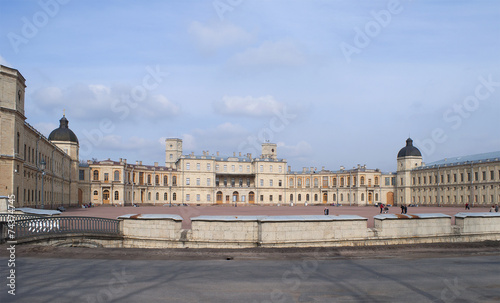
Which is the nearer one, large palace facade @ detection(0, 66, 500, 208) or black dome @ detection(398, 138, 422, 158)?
large palace facade @ detection(0, 66, 500, 208)

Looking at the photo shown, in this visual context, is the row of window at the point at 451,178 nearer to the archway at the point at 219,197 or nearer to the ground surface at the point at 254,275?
the archway at the point at 219,197

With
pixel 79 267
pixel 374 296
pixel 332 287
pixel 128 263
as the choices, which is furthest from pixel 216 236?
pixel 374 296

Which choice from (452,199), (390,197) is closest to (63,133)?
(452,199)

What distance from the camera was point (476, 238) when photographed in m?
19.4

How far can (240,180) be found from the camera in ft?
366

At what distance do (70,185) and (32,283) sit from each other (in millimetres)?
64918

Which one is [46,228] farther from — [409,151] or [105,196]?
[409,151]

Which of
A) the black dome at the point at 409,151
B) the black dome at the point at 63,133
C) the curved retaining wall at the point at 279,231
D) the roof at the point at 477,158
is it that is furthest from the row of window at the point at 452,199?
the black dome at the point at 63,133

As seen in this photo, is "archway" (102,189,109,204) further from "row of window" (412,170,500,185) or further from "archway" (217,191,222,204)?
"row of window" (412,170,500,185)

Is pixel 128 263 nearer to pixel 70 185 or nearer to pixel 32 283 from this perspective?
pixel 32 283

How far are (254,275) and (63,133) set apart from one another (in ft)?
217

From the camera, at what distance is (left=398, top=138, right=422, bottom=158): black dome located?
Result: 326ft

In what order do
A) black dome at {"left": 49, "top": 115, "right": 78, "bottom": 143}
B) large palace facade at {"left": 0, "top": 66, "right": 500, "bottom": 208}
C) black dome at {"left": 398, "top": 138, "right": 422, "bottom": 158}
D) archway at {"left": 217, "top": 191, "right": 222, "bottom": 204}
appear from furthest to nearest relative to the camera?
archway at {"left": 217, "top": 191, "right": 222, "bottom": 204} < black dome at {"left": 398, "top": 138, "right": 422, "bottom": 158} < black dome at {"left": 49, "top": 115, "right": 78, "bottom": 143} < large palace facade at {"left": 0, "top": 66, "right": 500, "bottom": 208}

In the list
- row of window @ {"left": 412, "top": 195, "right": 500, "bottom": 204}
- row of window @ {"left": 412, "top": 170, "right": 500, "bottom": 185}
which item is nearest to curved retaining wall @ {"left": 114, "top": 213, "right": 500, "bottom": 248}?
row of window @ {"left": 412, "top": 195, "right": 500, "bottom": 204}
